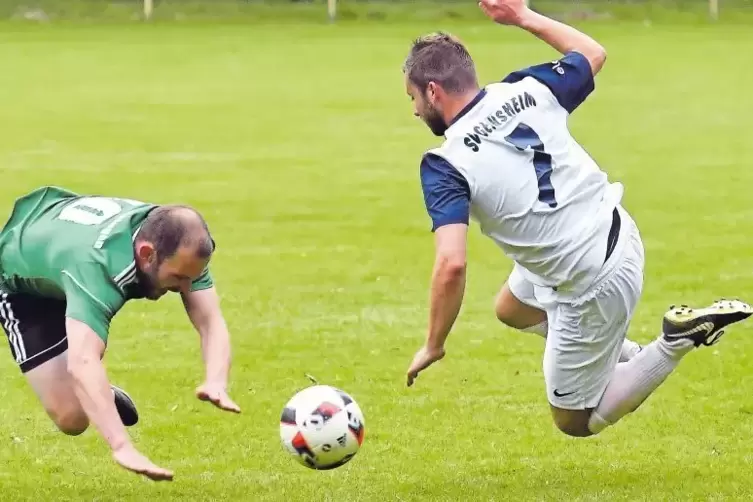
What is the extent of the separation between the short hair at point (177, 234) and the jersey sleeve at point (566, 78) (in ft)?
5.95

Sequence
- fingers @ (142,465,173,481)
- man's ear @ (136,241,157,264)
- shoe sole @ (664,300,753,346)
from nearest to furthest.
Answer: fingers @ (142,465,173,481) < man's ear @ (136,241,157,264) < shoe sole @ (664,300,753,346)

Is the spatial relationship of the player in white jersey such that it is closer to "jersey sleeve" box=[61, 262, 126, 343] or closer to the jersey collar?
the jersey collar

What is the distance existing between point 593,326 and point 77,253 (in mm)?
2627

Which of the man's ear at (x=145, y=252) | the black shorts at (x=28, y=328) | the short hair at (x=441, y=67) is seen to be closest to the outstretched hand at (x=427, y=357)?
the short hair at (x=441, y=67)

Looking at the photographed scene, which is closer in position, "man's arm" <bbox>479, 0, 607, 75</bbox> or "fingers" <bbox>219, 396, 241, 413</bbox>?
"fingers" <bbox>219, 396, 241, 413</bbox>

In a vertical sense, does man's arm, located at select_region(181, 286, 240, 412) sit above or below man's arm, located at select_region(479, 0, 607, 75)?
below

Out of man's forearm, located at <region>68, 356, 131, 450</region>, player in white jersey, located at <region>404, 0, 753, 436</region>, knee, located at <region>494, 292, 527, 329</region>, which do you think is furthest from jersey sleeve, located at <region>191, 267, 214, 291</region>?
knee, located at <region>494, 292, 527, 329</region>

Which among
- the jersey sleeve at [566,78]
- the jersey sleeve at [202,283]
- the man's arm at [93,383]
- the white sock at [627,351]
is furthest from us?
the white sock at [627,351]

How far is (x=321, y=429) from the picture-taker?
257 inches

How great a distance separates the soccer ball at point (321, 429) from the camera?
6.51 metres

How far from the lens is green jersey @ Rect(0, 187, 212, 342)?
594 cm

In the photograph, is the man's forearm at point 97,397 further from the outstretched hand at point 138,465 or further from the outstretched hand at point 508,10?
the outstretched hand at point 508,10

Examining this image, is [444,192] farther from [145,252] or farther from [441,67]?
[145,252]

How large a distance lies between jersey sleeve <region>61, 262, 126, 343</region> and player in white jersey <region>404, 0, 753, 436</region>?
1457mm
